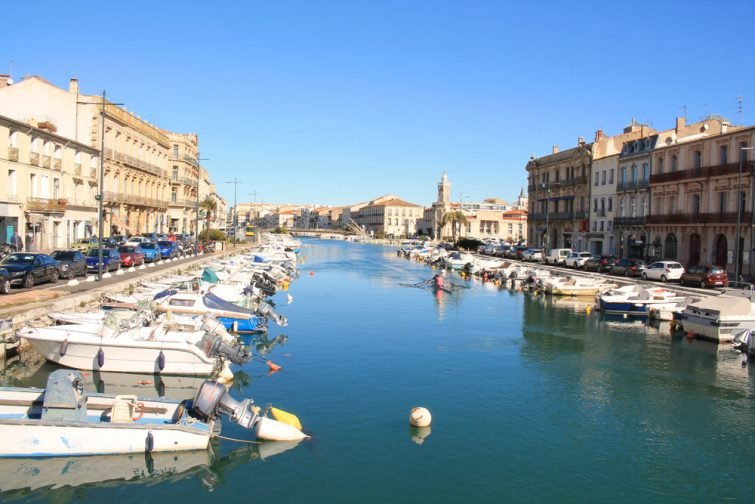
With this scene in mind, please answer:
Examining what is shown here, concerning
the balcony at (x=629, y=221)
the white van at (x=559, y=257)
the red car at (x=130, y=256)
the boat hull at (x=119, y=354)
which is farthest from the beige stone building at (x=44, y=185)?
the balcony at (x=629, y=221)

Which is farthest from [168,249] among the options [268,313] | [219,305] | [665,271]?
[665,271]

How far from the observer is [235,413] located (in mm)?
15109

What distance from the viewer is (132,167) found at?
2689 inches

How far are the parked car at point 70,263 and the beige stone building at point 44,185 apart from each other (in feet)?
30.5

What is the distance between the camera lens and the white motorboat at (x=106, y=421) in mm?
13688

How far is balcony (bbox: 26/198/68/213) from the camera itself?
144ft

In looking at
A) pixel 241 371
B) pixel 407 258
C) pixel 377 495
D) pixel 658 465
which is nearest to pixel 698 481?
pixel 658 465

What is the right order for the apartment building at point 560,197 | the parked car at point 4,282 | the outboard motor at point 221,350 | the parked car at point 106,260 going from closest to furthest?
the outboard motor at point 221,350, the parked car at point 4,282, the parked car at point 106,260, the apartment building at point 560,197

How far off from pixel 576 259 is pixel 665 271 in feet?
48.6

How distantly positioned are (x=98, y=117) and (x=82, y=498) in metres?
53.8

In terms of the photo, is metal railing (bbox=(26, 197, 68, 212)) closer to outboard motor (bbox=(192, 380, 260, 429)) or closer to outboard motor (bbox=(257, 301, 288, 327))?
outboard motor (bbox=(257, 301, 288, 327))

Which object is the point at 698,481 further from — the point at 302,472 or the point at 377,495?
the point at 302,472

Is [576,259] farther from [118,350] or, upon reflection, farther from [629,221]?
[118,350]

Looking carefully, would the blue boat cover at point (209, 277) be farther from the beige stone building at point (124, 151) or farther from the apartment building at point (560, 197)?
the apartment building at point (560, 197)
